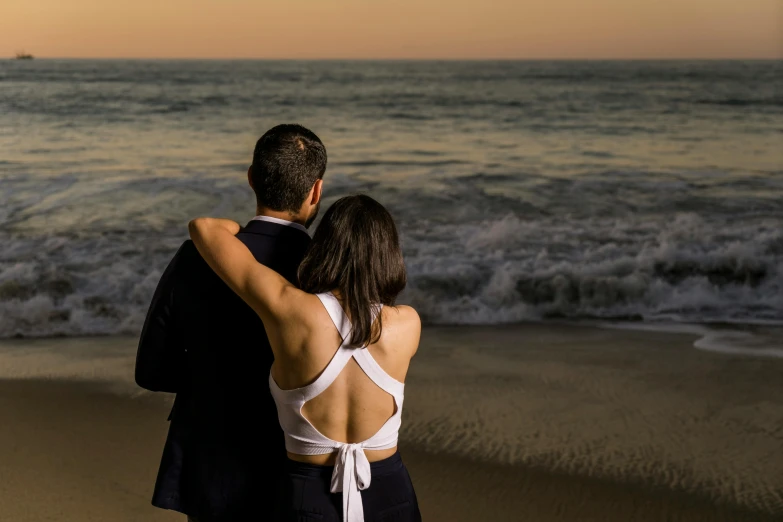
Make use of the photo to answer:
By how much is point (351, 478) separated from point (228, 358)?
0.36 metres

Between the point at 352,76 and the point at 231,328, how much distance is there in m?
23.5

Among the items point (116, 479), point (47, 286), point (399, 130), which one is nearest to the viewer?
point (116, 479)

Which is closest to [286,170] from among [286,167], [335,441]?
[286,167]

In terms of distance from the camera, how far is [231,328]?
1.93 meters

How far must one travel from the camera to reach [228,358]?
1.93m

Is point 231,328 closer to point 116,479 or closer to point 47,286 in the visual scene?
point 116,479

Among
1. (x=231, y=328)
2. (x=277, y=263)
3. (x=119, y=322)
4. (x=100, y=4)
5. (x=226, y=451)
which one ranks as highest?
(x=100, y=4)

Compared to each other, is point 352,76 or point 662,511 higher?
point 352,76

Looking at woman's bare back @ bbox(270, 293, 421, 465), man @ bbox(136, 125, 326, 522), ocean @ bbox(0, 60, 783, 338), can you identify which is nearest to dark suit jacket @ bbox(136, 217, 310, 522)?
man @ bbox(136, 125, 326, 522)

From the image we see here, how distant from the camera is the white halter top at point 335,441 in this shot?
1.79 meters

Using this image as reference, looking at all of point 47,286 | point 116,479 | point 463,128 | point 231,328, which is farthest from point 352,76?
point 231,328

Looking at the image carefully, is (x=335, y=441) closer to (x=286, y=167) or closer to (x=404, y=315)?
(x=404, y=315)

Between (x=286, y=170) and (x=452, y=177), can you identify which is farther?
(x=452, y=177)

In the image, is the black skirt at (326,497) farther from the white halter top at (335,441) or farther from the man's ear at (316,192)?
the man's ear at (316,192)
